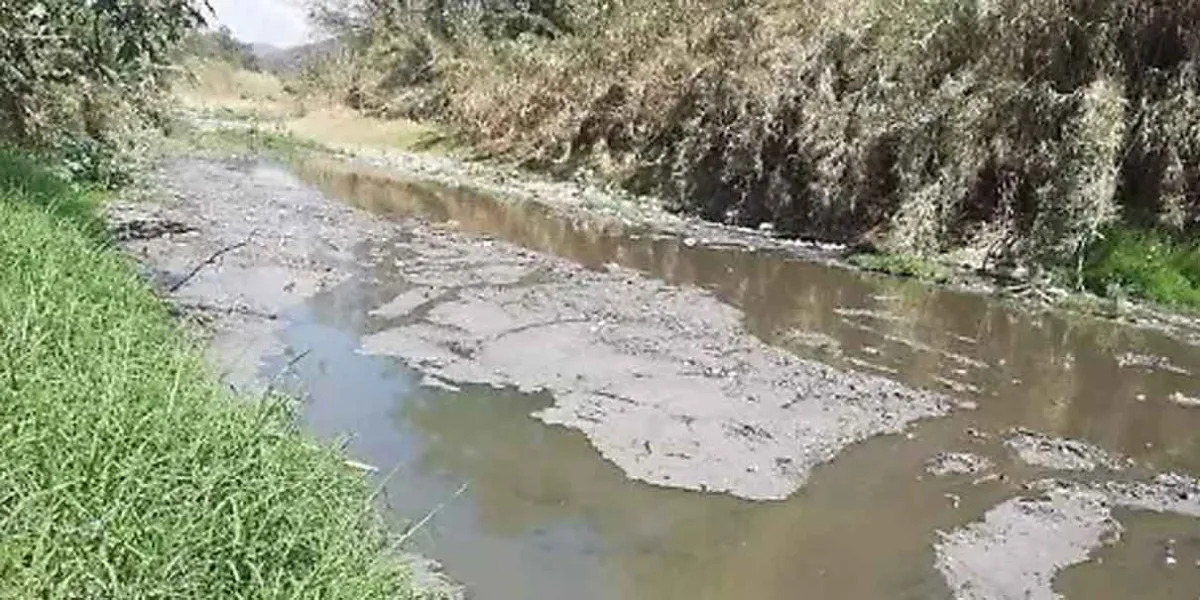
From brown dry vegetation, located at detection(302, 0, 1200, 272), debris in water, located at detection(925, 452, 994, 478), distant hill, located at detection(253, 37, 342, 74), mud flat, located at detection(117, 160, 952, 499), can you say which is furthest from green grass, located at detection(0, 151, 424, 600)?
distant hill, located at detection(253, 37, 342, 74)

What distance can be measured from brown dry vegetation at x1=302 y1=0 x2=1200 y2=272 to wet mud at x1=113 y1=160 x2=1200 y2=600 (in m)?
2.89

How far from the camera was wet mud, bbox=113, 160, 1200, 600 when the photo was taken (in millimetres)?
7523

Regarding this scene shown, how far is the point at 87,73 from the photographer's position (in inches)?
583

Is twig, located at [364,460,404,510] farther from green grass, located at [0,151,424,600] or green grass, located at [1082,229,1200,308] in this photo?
green grass, located at [1082,229,1200,308]

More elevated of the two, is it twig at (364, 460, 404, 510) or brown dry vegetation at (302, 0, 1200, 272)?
brown dry vegetation at (302, 0, 1200, 272)

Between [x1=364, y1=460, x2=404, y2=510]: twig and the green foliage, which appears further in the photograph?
the green foliage

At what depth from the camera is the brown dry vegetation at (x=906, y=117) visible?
58.5 feet

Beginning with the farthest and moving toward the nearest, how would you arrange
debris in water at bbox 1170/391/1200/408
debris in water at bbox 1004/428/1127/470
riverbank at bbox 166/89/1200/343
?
riverbank at bbox 166/89/1200/343 < debris in water at bbox 1170/391/1200/408 < debris in water at bbox 1004/428/1127/470

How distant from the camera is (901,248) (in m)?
18.9

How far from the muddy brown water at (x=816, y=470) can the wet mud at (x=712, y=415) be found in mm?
27

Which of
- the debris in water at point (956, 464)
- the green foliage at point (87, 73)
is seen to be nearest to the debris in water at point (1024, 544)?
the debris in water at point (956, 464)

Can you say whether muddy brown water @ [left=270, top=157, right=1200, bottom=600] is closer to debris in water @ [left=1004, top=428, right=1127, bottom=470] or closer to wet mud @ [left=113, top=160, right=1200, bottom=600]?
wet mud @ [left=113, top=160, right=1200, bottom=600]

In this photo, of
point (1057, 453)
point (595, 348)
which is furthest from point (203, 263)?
point (1057, 453)

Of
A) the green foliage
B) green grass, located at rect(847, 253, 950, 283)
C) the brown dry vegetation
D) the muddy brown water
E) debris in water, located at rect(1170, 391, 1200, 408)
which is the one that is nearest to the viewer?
the muddy brown water
